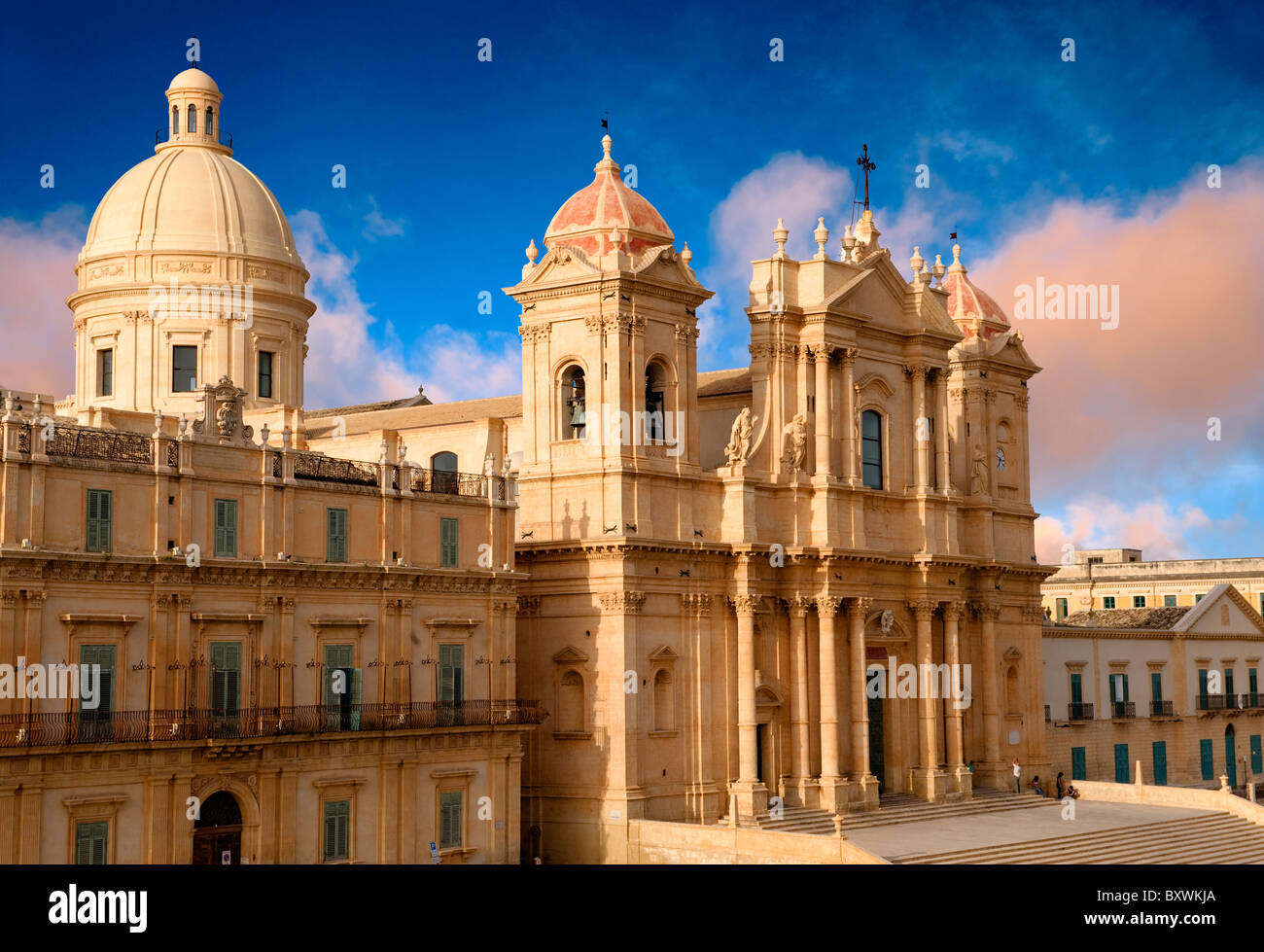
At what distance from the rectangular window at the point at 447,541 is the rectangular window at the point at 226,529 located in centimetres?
676

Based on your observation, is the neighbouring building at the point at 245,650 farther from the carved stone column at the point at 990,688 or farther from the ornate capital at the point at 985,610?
the carved stone column at the point at 990,688

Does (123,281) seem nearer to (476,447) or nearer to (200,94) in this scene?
(200,94)

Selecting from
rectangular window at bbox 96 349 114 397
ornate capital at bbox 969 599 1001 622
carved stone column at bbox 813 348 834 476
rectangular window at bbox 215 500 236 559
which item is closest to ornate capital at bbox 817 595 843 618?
carved stone column at bbox 813 348 834 476

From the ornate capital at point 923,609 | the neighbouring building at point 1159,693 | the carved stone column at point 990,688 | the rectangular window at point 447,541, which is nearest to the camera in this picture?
the rectangular window at point 447,541

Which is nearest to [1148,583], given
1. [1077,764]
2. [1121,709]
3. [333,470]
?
[1121,709]

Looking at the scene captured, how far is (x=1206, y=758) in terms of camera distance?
79.9 m

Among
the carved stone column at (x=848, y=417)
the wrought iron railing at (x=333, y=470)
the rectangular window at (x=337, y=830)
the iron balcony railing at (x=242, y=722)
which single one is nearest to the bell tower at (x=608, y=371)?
the carved stone column at (x=848, y=417)

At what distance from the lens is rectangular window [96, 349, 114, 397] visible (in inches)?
2437

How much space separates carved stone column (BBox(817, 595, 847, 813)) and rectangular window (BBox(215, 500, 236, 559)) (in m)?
21.1

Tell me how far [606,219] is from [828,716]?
16.6m

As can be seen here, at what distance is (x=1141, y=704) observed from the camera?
77375 mm

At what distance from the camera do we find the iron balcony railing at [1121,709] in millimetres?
75875

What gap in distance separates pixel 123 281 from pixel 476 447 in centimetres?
1340
